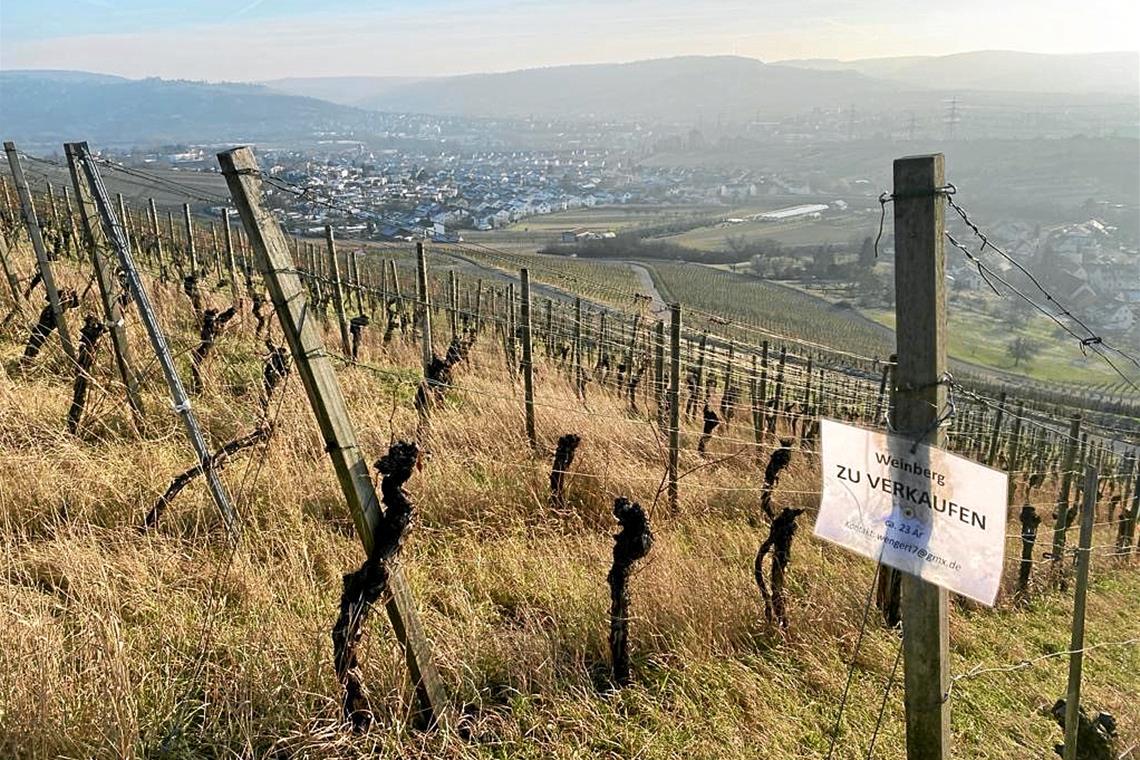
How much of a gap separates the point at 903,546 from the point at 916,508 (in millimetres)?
122

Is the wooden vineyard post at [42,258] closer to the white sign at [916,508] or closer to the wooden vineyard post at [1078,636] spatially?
the white sign at [916,508]

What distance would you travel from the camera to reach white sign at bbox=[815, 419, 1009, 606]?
181 centimetres

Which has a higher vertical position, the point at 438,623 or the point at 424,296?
the point at 424,296

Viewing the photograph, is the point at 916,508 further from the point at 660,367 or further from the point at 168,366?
the point at 660,367

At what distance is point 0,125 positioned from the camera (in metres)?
126

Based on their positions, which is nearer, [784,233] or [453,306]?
[453,306]

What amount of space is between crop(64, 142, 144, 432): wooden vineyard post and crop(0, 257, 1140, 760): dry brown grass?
0.19m

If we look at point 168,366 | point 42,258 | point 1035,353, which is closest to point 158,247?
point 42,258

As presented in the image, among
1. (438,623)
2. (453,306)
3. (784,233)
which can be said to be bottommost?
(438,623)

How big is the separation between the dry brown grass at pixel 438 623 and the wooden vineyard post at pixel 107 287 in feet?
0.61

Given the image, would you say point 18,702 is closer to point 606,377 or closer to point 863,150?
point 606,377

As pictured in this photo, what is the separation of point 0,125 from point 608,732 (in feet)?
544

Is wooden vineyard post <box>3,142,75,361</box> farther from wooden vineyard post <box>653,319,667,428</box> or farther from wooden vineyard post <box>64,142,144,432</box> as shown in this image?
wooden vineyard post <box>653,319,667,428</box>

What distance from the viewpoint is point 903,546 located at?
199 centimetres
